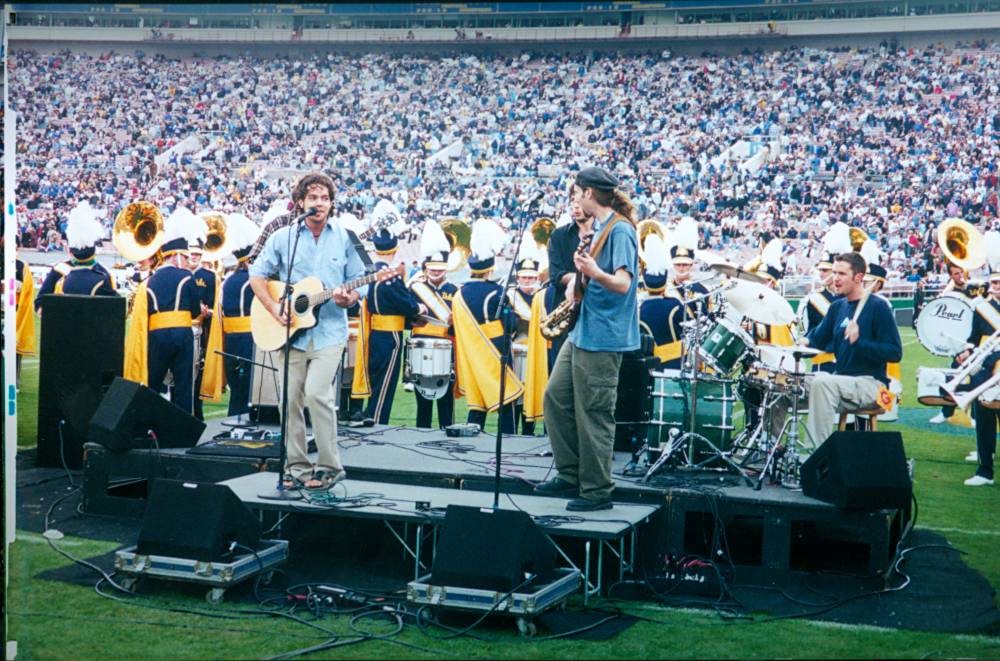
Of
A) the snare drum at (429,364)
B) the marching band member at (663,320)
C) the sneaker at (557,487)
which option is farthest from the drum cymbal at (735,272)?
the snare drum at (429,364)

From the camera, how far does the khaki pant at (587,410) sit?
5.72 m

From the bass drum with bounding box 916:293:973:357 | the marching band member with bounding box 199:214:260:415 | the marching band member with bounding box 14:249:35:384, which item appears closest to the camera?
the bass drum with bounding box 916:293:973:357

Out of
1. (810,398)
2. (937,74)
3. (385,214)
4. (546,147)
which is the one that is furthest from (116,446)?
(937,74)

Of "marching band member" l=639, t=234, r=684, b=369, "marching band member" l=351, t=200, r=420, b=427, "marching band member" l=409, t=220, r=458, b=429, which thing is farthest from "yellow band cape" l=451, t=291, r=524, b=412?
"marching band member" l=639, t=234, r=684, b=369

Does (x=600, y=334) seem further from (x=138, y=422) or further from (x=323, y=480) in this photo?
(x=138, y=422)

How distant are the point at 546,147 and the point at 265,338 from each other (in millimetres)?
11573

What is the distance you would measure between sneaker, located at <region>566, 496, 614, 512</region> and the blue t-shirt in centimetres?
78

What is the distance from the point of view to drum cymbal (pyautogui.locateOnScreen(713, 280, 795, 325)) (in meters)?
6.62

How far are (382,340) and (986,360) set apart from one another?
501 cm

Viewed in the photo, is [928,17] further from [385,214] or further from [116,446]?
[116,446]

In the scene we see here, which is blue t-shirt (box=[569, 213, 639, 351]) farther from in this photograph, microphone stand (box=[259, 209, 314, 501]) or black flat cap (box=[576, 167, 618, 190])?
microphone stand (box=[259, 209, 314, 501])

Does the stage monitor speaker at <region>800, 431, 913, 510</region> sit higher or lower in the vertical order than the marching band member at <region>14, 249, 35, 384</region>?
lower

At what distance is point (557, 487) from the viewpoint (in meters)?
6.05

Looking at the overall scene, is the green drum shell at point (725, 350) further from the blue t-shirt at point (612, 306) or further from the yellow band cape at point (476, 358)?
the yellow band cape at point (476, 358)
